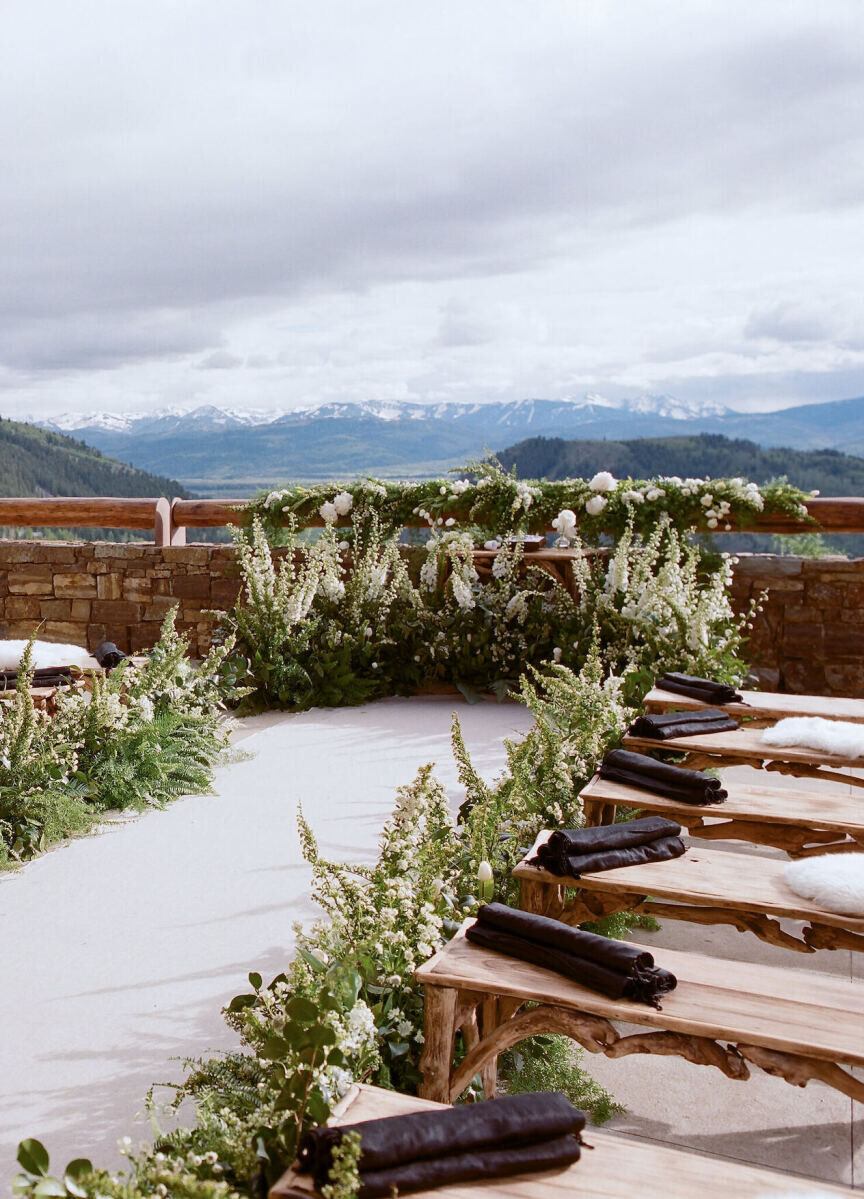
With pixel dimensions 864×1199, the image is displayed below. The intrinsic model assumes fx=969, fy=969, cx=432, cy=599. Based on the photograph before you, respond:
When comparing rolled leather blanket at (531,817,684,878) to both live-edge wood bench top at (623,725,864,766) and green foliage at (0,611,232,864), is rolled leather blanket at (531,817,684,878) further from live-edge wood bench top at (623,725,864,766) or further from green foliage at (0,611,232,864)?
green foliage at (0,611,232,864)

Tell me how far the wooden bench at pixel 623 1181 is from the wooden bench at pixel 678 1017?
23cm

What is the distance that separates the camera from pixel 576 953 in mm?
1895

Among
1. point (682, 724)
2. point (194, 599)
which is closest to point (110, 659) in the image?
point (194, 599)

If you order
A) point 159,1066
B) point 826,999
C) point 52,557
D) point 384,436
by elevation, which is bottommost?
point 159,1066

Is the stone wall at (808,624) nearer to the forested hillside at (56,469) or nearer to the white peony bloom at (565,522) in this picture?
the white peony bloom at (565,522)

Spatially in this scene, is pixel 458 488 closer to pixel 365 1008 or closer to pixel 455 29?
pixel 455 29

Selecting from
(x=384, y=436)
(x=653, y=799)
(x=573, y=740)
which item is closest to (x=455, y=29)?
(x=573, y=740)

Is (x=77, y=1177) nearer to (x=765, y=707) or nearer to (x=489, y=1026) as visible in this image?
(x=489, y=1026)

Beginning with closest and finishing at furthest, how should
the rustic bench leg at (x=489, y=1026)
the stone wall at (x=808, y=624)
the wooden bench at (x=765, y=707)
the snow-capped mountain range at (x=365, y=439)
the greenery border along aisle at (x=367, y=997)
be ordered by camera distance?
the greenery border along aisle at (x=367, y=997)
the rustic bench leg at (x=489, y=1026)
the wooden bench at (x=765, y=707)
the stone wall at (x=808, y=624)
the snow-capped mountain range at (x=365, y=439)

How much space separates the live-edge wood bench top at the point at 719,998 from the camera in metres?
1.67

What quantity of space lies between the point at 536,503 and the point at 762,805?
381 cm

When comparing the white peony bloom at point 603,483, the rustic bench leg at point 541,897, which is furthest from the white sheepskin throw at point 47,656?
the white peony bloom at point 603,483

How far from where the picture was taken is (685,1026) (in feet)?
5.59

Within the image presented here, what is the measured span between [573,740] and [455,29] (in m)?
4.18
